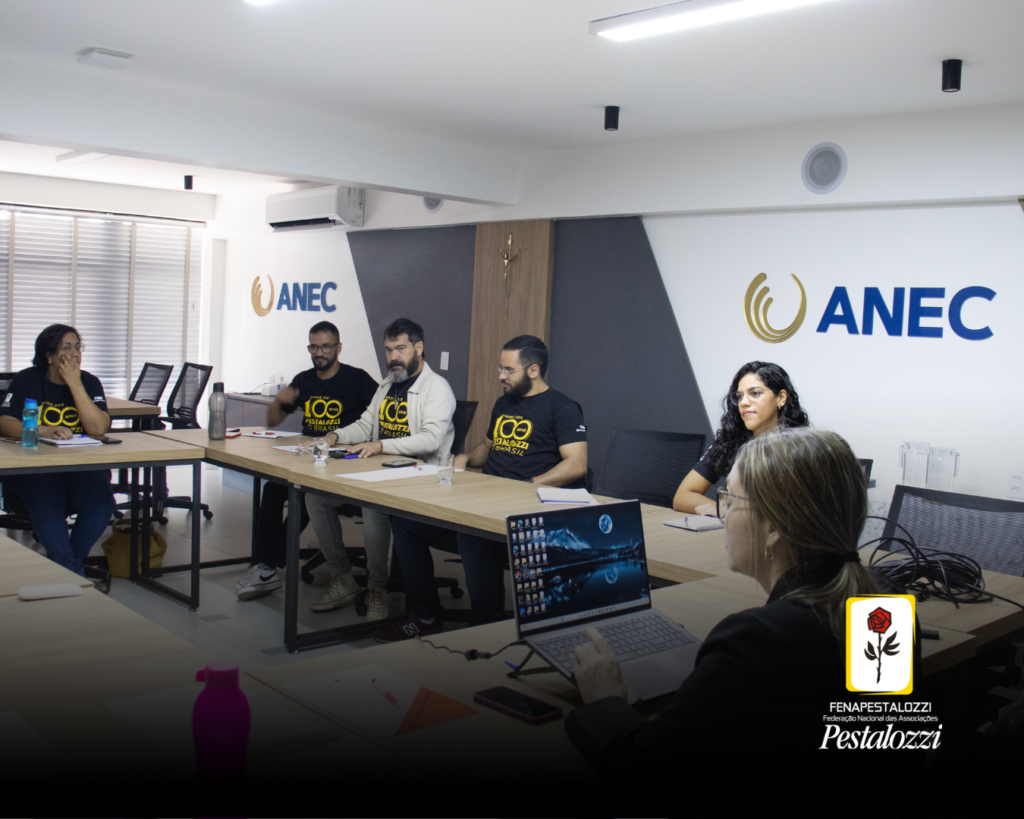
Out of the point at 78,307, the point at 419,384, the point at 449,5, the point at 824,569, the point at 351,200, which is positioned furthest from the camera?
the point at 78,307

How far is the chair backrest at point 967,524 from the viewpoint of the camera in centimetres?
279

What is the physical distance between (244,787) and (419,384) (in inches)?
128

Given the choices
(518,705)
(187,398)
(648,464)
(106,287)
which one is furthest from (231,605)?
(106,287)

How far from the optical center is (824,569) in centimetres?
134

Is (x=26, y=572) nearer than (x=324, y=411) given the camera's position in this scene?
Yes

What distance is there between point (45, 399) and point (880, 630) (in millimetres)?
4045

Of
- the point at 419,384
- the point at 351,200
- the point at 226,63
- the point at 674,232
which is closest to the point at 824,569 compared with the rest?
the point at 419,384

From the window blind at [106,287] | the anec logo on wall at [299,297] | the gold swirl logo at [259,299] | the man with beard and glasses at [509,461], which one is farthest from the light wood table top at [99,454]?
the window blind at [106,287]

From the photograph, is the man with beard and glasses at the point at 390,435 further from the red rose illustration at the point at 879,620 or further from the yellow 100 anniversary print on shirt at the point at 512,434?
the red rose illustration at the point at 879,620

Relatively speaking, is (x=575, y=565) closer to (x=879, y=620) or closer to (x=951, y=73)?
(x=879, y=620)

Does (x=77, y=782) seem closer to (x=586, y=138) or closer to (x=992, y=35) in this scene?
(x=992, y=35)

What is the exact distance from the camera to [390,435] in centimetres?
445

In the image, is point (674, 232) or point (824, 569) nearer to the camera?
point (824, 569)

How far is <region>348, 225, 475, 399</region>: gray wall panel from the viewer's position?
A: 6.32 m
